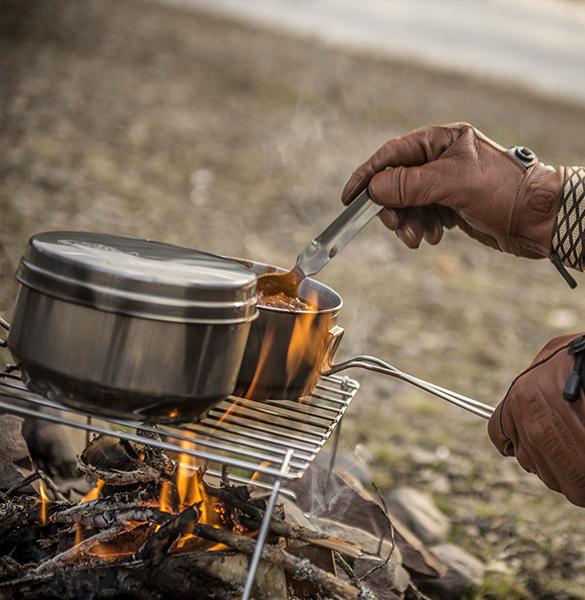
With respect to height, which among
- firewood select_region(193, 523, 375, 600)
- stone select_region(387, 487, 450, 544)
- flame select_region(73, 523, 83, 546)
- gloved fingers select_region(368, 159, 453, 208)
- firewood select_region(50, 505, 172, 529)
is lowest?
stone select_region(387, 487, 450, 544)

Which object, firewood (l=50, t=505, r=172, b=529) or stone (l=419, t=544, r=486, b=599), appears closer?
firewood (l=50, t=505, r=172, b=529)

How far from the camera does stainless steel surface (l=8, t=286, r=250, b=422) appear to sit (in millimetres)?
1743

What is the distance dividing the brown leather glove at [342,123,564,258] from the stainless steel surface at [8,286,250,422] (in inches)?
33.2

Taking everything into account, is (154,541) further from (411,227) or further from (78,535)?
(411,227)

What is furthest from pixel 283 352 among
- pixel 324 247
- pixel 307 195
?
pixel 307 195

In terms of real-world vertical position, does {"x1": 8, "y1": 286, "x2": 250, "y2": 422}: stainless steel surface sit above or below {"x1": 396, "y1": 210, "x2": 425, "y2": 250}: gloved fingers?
below

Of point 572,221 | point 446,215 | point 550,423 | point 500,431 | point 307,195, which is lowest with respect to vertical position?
point 307,195

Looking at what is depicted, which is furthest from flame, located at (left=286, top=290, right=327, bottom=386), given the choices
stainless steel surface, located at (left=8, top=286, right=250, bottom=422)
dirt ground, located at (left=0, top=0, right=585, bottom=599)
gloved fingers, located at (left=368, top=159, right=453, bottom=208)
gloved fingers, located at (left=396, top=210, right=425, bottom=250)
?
dirt ground, located at (left=0, top=0, right=585, bottom=599)

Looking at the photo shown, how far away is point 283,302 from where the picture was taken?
2.40 meters

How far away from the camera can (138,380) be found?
5.77 ft

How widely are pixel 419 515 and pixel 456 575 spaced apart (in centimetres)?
54

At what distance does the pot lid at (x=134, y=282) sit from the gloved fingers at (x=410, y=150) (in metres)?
0.76

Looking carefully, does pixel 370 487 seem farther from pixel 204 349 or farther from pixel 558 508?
pixel 204 349

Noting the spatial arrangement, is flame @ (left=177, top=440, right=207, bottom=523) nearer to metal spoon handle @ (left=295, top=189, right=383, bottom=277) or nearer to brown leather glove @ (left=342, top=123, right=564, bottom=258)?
metal spoon handle @ (left=295, top=189, right=383, bottom=277)
